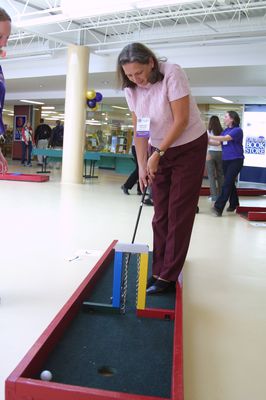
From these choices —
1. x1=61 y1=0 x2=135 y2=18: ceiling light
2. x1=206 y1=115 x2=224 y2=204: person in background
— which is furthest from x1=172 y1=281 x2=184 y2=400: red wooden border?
x1=61 y1=0 x2=135 y2=18: ceiling light

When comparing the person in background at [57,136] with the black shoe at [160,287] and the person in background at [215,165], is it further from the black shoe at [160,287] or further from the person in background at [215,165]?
the black shoe at [160,287]

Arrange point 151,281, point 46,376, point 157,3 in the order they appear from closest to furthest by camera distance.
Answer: point 46,376 → point 151,281 → point 157,3

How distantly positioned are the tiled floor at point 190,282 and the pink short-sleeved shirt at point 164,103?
3.20 feet

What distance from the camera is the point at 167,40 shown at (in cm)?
828

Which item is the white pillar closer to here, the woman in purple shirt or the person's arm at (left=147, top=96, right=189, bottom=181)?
the woman in purple shirt

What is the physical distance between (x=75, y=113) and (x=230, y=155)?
4320 millimetres

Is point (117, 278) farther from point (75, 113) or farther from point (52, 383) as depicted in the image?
point (75, 113)

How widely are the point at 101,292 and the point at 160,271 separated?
363mm

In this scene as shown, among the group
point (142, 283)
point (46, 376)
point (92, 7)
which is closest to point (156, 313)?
point (142, 283)

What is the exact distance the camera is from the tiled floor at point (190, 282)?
1609 millimetres

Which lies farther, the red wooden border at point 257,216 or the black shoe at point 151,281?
the red wooden border at point 257,216

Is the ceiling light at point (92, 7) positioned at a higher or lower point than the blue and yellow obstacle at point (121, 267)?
higher

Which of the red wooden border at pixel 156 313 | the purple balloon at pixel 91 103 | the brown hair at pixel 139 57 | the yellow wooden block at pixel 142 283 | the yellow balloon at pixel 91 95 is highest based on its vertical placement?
the yellow balloon at pixel 91 95

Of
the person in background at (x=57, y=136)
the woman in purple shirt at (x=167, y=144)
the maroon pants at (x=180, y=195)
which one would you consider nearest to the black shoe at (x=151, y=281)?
the woman in purple shirt at (x=167, y=144)
